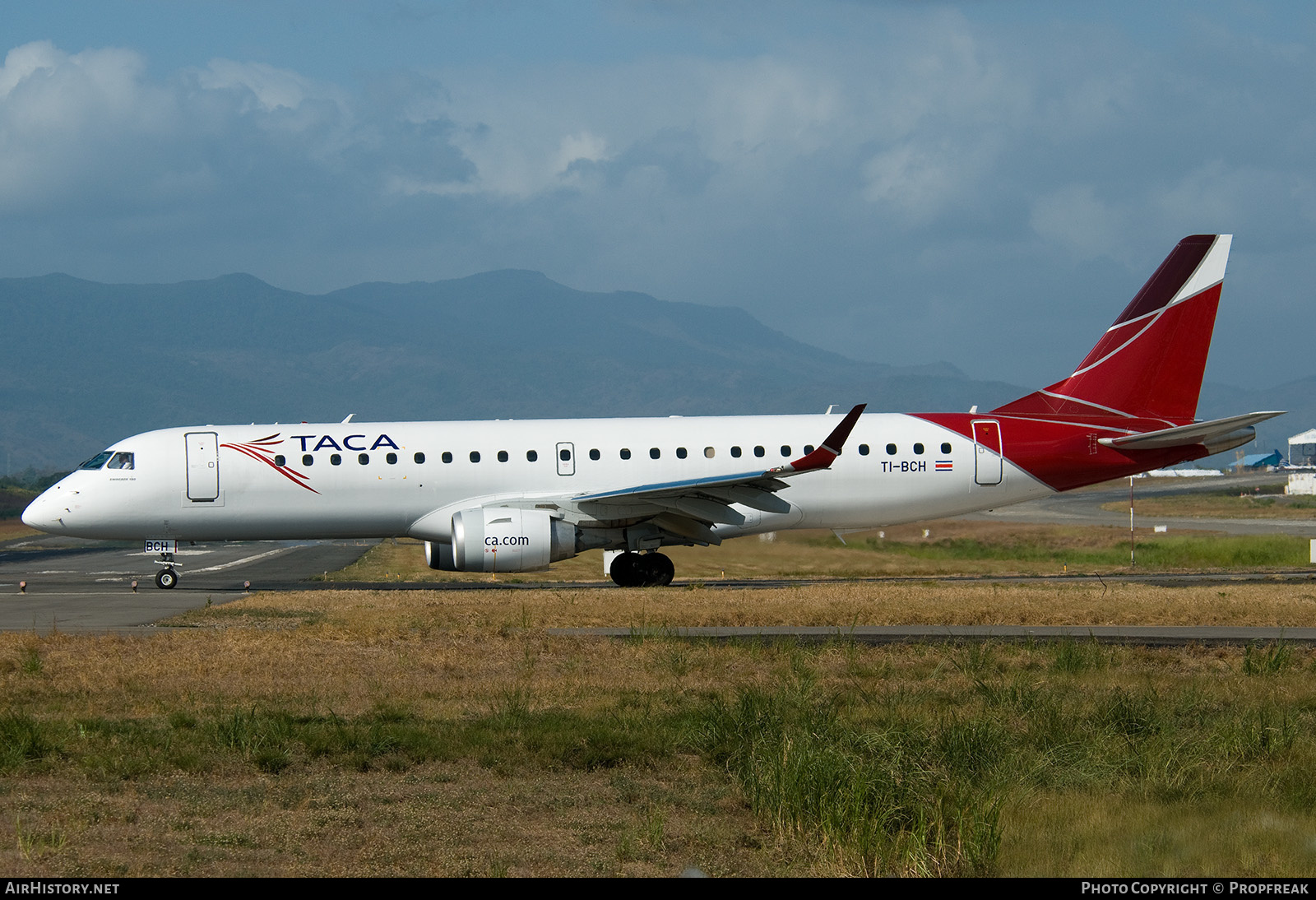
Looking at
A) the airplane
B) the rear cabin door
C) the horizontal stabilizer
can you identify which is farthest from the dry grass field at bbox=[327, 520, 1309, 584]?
the horizontal stabilizer

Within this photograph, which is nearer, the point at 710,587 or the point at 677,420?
the point at 710,587

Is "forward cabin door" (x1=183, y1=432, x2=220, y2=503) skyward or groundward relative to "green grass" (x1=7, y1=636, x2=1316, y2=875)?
skyward

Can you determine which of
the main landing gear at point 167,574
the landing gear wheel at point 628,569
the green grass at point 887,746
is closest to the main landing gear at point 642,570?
the landing gear wheel at point 628,569

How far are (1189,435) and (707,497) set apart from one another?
31.7 ft

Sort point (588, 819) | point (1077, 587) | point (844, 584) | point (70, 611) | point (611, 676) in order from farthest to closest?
1. point (844, 584)
2. point (1077, 587)
3. point (70, 611)
4. point (611, 676)
5. point (588, 819)

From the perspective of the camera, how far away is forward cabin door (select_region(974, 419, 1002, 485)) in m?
25.8

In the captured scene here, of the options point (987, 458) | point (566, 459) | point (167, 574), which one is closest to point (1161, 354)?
point (987, 458)

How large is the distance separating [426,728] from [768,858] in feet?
14.1

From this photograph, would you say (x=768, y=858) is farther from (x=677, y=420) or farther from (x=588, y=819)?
(x=677, y=420)

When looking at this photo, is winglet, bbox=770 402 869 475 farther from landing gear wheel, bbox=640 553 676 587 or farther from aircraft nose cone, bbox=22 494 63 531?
→ aircraft nose cone, bbox=22 494 63 531

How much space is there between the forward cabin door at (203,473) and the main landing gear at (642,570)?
8069mm

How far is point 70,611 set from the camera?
67.9 feet
